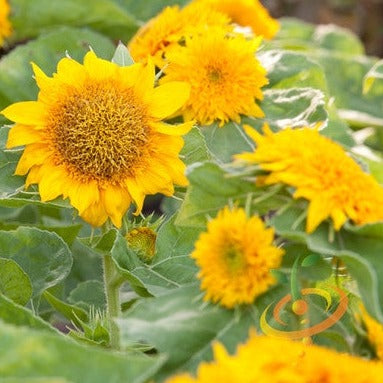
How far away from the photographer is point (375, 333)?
0.85m

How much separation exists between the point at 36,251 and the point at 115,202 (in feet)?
0.61

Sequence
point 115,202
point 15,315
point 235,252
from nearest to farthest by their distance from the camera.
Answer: point 235,252
point 15,315
point 115,202

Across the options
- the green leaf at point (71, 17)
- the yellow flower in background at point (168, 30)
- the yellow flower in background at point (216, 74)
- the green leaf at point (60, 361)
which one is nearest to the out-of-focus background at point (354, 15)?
the green leaf at point (71, 17)

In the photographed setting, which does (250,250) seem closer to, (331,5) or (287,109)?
(287,109)

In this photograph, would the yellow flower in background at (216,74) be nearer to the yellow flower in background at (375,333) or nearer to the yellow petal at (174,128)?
the yellow petal at (174,128)

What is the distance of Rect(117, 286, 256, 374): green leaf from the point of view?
2.75ft

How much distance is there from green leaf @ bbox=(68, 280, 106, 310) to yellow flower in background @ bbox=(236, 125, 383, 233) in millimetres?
551

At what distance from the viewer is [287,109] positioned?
1394 mm

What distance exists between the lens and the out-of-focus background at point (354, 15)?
3705 millimetres

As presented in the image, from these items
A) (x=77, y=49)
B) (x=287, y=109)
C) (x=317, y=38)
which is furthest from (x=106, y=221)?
(x=317, y=38)

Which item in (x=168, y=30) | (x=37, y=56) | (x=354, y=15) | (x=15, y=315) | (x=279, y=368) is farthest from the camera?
(x=354, y=15)

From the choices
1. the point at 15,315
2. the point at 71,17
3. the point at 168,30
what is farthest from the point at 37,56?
the point at 15,315

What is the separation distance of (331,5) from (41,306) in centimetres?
318

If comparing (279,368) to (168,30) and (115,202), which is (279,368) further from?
(168,30)
